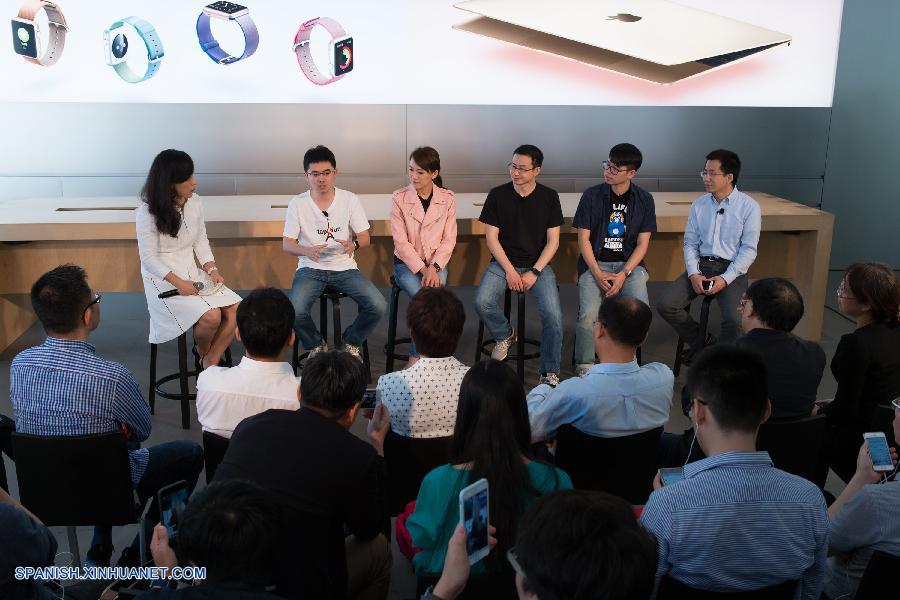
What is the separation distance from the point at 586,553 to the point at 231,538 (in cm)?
57

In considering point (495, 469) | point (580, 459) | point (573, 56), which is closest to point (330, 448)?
point (495, 469)

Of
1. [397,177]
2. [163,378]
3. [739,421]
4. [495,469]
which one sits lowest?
[163,378]

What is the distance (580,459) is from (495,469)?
2.04ft

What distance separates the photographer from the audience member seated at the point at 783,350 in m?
2.63

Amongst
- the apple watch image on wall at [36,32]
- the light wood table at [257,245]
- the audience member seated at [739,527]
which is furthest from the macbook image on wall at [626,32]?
the audience member seated at [739,527]

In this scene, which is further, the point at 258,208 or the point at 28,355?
the point at 258,208

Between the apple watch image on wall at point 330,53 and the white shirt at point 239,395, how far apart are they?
375 centimetres

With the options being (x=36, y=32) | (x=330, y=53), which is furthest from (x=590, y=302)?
(x=36, y=32)

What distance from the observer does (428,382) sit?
8.23 ft

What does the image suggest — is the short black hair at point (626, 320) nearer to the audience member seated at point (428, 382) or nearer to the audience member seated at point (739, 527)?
the audience member seated at point (428, 382)

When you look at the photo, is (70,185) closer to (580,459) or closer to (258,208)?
(258,208)

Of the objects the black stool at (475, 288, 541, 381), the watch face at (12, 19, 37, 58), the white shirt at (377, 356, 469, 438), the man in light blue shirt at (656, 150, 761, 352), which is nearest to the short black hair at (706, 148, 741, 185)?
the man in light blue shirt at (656, 150, 761, 352)

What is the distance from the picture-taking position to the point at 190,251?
3.94 m

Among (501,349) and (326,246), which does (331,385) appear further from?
(501,349)
